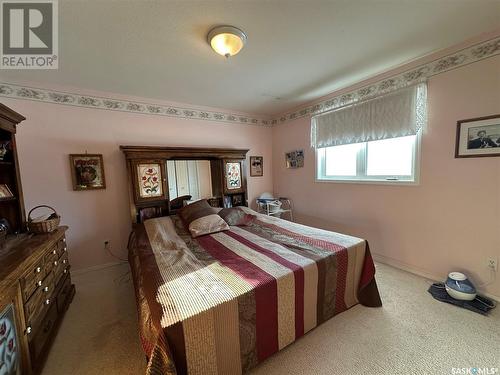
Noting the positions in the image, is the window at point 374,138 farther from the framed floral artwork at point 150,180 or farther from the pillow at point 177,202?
the framed floral artwork at point 150,180

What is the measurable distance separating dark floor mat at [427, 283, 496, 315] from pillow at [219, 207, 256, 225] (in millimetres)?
2021

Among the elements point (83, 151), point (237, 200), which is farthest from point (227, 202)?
point (83, 151)

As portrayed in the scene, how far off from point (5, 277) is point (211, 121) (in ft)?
9.34

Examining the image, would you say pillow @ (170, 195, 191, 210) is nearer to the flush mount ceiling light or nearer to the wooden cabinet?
the wooden cabinet

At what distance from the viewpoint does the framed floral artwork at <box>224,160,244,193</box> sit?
3.27 meters

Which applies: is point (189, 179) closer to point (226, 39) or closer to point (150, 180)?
point (150, 180)

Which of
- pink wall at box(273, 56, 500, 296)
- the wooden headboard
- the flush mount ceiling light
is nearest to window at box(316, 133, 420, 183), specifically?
pink wall at box(273, 56, 500, 296)

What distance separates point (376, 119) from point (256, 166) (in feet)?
6.77

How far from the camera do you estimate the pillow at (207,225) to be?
230 centimetres

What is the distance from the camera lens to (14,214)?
5.87 ft

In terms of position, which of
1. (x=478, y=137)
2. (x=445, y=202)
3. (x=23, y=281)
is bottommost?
(x=23, y=281)

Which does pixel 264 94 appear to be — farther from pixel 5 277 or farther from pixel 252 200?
pixel 5 277

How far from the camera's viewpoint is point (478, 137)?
5.89ft

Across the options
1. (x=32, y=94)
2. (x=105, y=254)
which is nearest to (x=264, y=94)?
(x=32, y=94)
